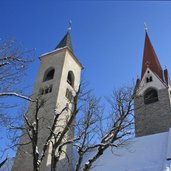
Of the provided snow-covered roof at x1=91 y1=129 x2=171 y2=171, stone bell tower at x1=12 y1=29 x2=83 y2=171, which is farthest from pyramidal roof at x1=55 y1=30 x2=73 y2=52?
snow-covered roof at x1=91 y1=129 x2=171 y2=171

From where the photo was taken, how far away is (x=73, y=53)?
22.2 meters

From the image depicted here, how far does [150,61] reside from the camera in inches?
1013

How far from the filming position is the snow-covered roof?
465 inches

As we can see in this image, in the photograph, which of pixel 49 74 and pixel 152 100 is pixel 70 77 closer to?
pixel 49 74

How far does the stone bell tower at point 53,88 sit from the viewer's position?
15281 millimetres

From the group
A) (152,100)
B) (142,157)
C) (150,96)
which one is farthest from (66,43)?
Answer: (142,157)

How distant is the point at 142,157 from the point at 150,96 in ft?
32.8

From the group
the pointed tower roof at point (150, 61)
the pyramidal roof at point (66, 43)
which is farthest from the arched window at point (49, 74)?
the pointed tower roof at point (150, 61)

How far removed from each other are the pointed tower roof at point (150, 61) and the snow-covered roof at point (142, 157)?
33.7ft

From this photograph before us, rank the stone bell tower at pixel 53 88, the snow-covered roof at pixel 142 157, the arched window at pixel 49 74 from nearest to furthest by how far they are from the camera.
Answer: the snow-covered roof at pixel 142 157, the stone bell tower at pixel 53 88, the arched window at pixel 49 74

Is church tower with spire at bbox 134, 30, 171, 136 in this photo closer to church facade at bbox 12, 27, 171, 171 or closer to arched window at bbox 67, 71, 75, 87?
church facade at bbox 12, 27, 171, 171

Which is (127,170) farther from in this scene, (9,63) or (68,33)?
(68,33)

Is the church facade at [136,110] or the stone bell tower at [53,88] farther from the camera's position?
the stone bell tower at [53,88]

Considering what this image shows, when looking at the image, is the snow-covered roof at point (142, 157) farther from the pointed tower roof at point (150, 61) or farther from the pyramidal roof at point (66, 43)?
the pyramidal roof at point (66, 43)
